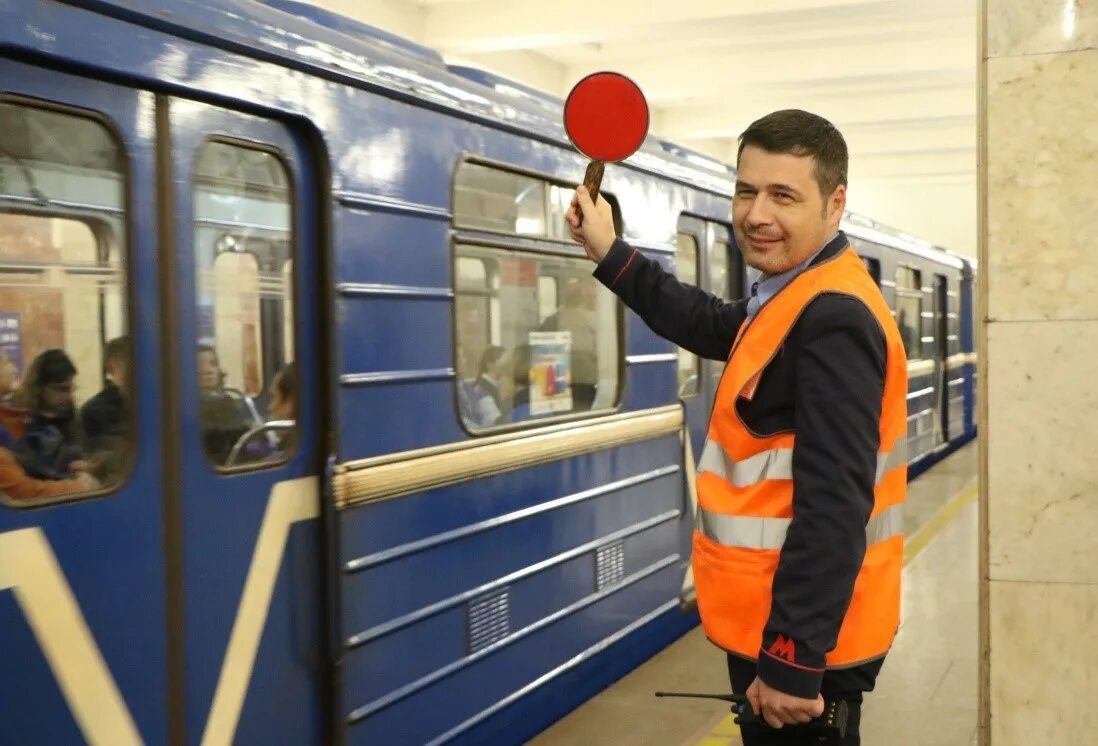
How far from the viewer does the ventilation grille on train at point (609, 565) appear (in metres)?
5.04

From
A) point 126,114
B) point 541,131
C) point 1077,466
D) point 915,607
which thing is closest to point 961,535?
point 915,607

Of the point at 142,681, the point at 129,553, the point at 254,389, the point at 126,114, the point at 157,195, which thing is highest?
the point at 126,114

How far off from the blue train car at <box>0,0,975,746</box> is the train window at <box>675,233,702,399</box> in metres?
0.99

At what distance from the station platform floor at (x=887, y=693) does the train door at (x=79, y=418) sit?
7.18 feet

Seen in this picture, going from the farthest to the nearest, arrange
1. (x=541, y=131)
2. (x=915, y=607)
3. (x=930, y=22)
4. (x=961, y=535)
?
(x=930, y=22) → (x=961, y=535) → (x=915, y=607) → (x=541, y=131)

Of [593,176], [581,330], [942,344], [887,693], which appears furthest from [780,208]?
[942,344]

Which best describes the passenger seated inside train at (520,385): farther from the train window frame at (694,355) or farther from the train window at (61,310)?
the train window at (61,310)

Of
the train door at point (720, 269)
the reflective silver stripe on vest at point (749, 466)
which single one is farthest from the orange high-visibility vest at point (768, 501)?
the train door at point (720, 269)

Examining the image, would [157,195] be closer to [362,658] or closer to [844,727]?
[362,658]

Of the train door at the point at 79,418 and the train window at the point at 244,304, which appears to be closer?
the train door at the point at 79,418

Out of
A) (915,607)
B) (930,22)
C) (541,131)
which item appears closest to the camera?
(541,131)

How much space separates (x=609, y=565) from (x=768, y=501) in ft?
10.1

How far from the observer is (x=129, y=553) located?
2783 mm

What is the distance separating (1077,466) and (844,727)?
113 centimetres
